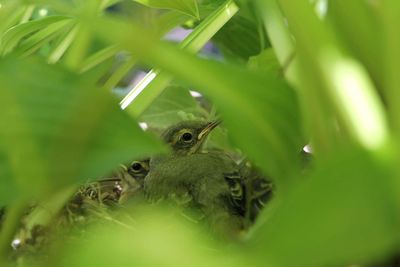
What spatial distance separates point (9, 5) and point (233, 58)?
0.34 m

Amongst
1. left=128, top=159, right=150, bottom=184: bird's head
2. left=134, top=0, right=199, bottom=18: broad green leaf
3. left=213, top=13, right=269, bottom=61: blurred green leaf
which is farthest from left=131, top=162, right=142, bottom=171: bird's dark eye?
left=134, top=0, right=199, bottom=18: broad green leaf

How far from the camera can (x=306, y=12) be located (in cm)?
21

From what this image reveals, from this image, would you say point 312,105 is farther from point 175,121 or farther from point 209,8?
point 175,121

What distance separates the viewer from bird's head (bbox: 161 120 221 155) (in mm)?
581

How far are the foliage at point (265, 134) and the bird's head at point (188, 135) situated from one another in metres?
0.27

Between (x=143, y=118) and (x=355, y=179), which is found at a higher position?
Answer: (x=143, y=118)

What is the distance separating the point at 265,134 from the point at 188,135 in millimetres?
364

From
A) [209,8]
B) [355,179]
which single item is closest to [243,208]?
[209,8]

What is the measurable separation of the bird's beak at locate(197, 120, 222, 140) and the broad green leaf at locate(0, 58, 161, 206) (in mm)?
353

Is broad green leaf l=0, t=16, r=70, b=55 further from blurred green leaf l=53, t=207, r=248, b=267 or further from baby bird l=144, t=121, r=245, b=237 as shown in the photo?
blurred green leaf l=53, t=207, r=248, b=267

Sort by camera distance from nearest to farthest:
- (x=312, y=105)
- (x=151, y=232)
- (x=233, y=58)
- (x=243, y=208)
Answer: (x=151, y=232)
(x=312, y=105)
(x=243, y=208)
(x=233, y=58)

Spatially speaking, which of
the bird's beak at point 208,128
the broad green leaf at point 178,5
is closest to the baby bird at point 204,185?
the bird's beak at point 208,128

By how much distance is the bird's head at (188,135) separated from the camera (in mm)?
581

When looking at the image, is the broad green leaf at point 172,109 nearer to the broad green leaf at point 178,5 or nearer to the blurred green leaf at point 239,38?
the blurred green leaf at point 239,38
